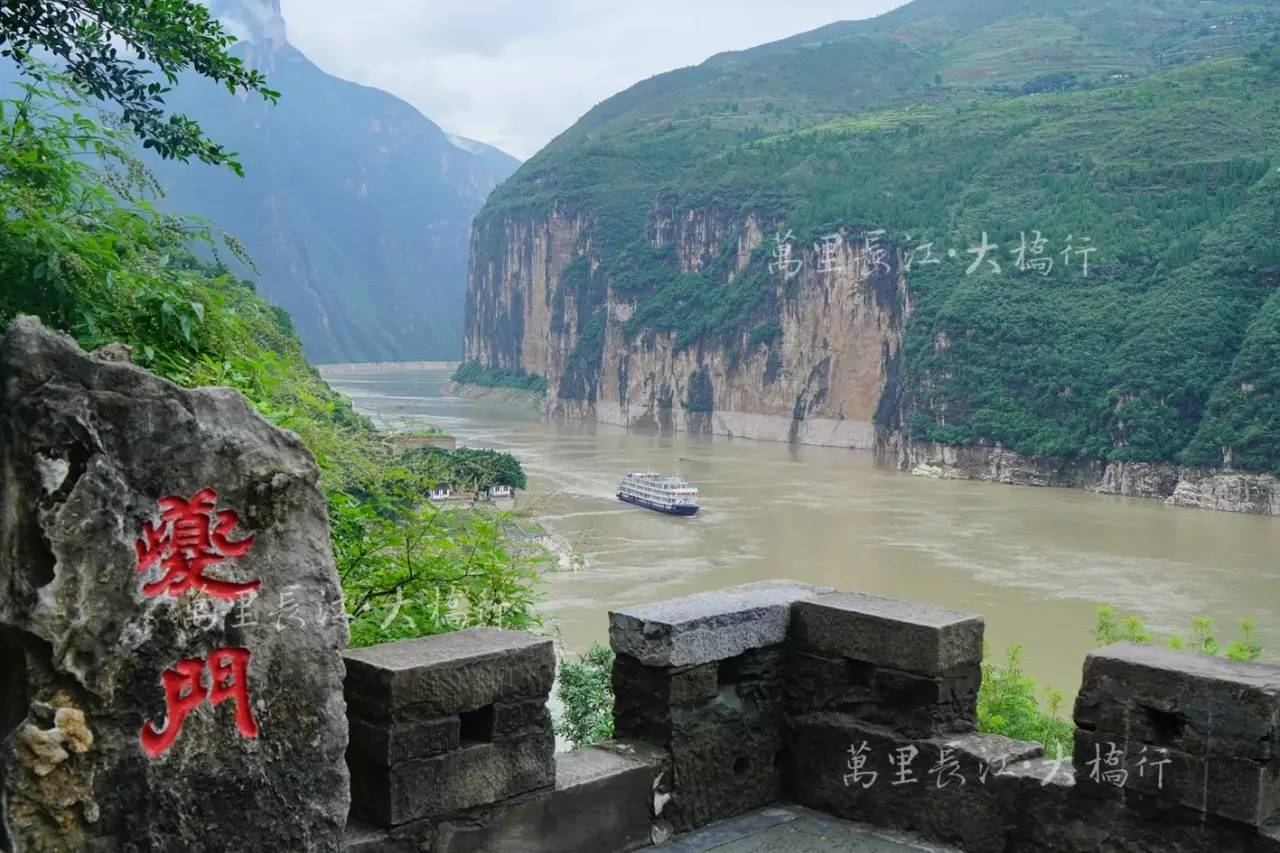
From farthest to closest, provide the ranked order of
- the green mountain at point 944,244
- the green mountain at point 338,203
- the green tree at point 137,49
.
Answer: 1. the green mountain at point 338,203
2. the green mountain at point 944,244
3. the green tree at point 137,49

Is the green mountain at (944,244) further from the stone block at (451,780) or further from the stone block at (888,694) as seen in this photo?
the stone block at (451,780)

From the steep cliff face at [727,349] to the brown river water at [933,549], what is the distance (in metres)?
16.0

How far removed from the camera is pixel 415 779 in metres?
3.25

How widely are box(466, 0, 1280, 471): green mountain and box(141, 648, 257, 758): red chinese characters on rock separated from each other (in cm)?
5032

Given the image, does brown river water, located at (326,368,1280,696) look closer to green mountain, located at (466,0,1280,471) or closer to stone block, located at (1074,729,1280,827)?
green mountain, located at (466,0,1280,471)

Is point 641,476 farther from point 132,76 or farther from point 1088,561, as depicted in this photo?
point 132,76

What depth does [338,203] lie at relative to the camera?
17538 cm

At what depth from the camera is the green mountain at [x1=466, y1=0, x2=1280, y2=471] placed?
189ft

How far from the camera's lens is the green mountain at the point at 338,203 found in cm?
15438

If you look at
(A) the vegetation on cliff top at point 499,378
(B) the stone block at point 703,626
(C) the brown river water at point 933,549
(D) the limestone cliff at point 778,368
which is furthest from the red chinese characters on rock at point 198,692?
(A) the vegetation on cliff top at point 499,378

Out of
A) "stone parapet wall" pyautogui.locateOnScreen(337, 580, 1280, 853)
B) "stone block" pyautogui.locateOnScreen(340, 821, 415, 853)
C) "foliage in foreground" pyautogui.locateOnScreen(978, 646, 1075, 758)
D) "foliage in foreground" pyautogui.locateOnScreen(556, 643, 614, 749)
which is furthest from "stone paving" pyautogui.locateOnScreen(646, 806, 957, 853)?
"foliage in foreground" pyautogui.locateOnScreen(978, 646, 1075, 758)

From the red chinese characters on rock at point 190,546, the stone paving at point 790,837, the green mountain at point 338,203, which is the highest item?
the green mountain at point 338,203

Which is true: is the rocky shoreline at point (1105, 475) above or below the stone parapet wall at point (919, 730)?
below

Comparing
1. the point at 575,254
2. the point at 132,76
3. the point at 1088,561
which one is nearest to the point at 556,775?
the point at 132,76
